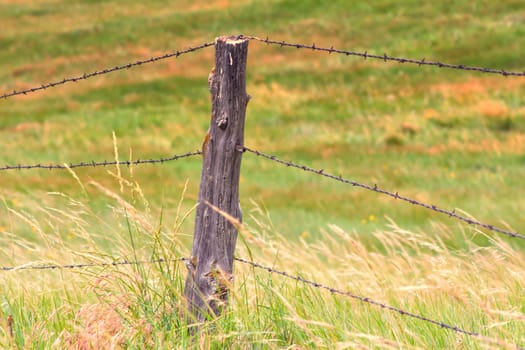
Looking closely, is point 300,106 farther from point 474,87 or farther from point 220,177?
point 220,177

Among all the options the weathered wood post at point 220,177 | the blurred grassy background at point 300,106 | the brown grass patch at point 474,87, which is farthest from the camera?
the brown grass patch at point 474,87

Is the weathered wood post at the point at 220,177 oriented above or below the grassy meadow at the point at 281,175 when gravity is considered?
above

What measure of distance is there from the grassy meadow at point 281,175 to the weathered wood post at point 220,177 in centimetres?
13

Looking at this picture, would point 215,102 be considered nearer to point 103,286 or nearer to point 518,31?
point 103,286

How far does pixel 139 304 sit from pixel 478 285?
7.23 feet

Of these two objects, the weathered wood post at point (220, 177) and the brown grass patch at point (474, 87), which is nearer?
the weathered wood post at point (220, 177)

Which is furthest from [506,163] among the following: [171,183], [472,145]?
[171,183]

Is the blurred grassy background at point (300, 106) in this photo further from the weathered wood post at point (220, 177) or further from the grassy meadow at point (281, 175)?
the weathered wood post at point (220, 177)

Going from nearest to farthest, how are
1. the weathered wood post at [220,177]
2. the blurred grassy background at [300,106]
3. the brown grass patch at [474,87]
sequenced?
the weathered wood post at [220,177]
the blurred grassy background at [300,106]
the brown grass patch at [474,87]

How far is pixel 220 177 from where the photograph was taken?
15.1 ft

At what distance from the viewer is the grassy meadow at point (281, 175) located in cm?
463

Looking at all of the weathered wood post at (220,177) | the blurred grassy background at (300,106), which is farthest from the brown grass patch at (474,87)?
the weathered wood post at (220,177)

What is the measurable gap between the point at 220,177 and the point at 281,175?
38.4 feet

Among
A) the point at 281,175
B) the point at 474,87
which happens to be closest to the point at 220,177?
the point at 281,175
